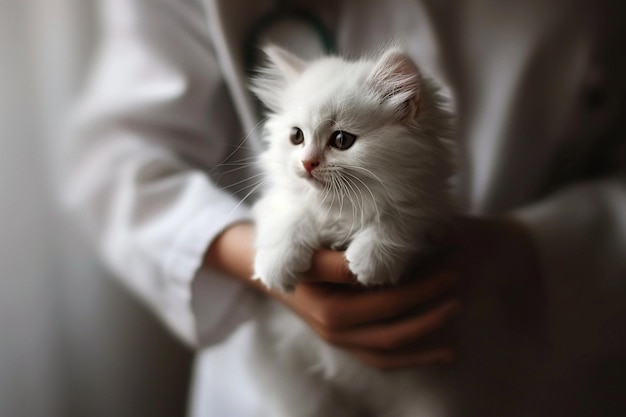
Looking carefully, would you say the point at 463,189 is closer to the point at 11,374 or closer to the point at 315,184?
the point at 315,184

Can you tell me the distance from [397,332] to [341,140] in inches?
8.0

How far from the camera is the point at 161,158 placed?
2.11ft

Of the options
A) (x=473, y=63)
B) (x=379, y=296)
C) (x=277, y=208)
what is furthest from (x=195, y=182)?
(x=473, y=63)

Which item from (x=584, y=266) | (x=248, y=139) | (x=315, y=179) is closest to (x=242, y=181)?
(x=248, y=139)

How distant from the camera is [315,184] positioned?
0.42 metres

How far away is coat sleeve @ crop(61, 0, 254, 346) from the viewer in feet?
1.99

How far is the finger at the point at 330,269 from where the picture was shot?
452 millimetres

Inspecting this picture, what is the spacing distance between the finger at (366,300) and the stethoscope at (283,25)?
0.29 meters

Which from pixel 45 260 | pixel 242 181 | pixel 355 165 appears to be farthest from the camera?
pixel 45 260

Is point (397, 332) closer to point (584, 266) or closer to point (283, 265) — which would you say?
point (283, 265)

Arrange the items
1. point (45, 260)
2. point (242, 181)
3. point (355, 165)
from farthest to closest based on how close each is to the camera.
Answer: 1. point (45, 260)
2. point (242, 181)
3. point (355, 165)

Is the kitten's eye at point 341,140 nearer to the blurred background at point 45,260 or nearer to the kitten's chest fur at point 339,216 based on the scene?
the kitten's chest fur at point 339,216

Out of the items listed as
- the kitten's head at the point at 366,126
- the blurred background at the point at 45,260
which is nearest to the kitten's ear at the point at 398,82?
the kitten's head at the point at 366,126

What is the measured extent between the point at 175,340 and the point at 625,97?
3.10ft
